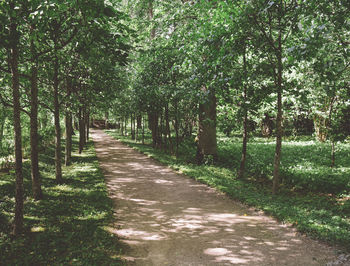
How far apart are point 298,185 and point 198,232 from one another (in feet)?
17.5

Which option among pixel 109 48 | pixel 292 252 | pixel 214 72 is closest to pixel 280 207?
pixel 292 252

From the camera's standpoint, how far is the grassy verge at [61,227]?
460 cm

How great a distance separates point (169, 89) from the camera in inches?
514

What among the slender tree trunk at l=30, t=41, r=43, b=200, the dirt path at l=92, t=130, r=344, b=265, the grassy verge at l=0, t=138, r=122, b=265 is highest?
the slender tree trunk at l=30, t=41, r=43, b=200

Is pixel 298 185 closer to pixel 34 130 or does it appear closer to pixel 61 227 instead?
pixel 61 227

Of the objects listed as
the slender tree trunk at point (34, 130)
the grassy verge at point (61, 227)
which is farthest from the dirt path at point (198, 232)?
the slender tree trunk at point (34, 130)

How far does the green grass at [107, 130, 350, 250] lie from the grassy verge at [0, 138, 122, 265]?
4305 mm

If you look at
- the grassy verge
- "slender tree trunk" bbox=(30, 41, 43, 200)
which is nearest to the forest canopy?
"slender tree trunk" bbox=(30, 41, 43, 200)

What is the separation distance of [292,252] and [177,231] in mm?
2471

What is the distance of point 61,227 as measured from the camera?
19.1ft

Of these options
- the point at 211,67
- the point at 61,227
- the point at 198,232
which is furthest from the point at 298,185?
the point at 61,227

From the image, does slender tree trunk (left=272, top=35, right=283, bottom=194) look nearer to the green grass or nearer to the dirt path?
the green grass

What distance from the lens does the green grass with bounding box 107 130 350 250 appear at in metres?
5.92

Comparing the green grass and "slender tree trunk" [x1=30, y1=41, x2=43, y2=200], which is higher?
"slender tree trunk" [x1=30, y1=41, x2=43, y2=200]
